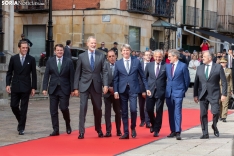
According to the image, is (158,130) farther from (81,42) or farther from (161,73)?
(81,42)

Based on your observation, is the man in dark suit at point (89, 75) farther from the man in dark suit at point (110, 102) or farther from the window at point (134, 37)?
the window at point (134, 37)

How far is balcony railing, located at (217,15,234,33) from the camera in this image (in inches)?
1902

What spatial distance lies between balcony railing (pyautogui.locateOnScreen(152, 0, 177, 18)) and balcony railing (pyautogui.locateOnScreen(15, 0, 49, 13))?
6.11m

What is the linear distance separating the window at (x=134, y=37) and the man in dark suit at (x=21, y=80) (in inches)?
871

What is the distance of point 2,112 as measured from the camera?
18.5 m

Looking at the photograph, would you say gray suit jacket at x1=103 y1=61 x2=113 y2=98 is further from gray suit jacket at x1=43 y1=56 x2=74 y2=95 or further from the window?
the window

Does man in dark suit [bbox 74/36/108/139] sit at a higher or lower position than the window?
lower

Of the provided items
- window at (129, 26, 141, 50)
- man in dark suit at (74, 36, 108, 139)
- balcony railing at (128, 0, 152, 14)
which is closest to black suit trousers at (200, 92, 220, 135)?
man in dark suit at (74, 36, 108, 139)

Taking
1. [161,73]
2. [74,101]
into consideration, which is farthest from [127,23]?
[161,73]

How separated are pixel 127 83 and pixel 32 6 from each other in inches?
931

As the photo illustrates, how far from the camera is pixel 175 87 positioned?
45.3ft

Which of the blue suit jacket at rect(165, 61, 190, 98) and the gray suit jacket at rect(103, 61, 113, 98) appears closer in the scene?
the gray suit jacket at rect(103, 61, 113, 98)

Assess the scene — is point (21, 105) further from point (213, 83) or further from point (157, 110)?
point (213, 83)

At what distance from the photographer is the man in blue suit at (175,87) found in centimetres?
1373
